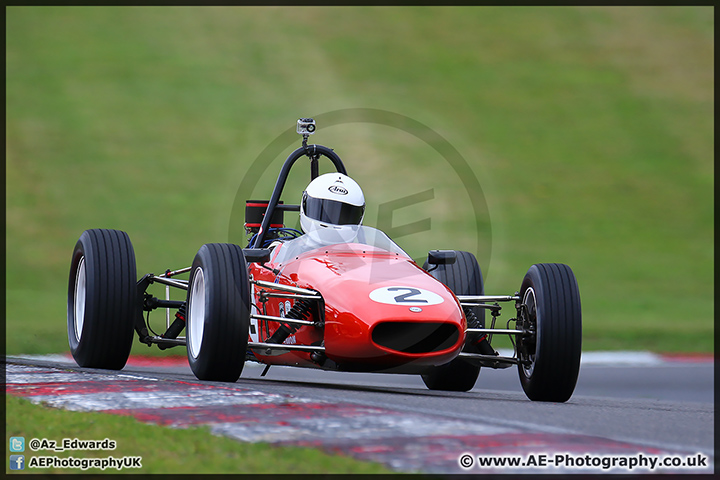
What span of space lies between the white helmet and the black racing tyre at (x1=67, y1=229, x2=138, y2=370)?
1.61 metres

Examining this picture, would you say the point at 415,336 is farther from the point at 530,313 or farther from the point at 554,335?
the point at 530,313

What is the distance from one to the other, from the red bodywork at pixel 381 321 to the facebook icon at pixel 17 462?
2.61m

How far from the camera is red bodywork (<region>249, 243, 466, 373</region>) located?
6793mm

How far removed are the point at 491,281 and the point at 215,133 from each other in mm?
13799

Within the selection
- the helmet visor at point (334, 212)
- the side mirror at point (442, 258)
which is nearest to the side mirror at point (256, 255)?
the helmet visor at point (334, 212)

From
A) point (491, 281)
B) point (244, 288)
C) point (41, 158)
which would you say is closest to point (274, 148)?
point (41, 158)

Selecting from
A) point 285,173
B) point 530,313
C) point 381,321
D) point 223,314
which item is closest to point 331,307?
point 381,321

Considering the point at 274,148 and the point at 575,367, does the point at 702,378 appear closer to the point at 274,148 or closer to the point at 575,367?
the point at 575,367

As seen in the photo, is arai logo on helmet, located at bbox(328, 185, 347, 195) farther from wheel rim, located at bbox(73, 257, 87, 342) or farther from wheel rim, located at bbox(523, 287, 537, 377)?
wheel rim, located at bbox(73, 257, 87, 342)

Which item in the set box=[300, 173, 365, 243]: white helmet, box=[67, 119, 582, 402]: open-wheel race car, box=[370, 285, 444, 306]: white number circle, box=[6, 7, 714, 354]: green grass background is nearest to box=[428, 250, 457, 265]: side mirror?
box=[67, 119, 582, 402]: open-wheel race car

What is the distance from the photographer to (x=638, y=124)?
37.9 m

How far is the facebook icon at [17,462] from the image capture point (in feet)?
15.4

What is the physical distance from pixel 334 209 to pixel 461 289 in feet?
4.83

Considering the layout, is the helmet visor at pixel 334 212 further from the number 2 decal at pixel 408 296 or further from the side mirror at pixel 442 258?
the number 2 decal at pixel 408 296
